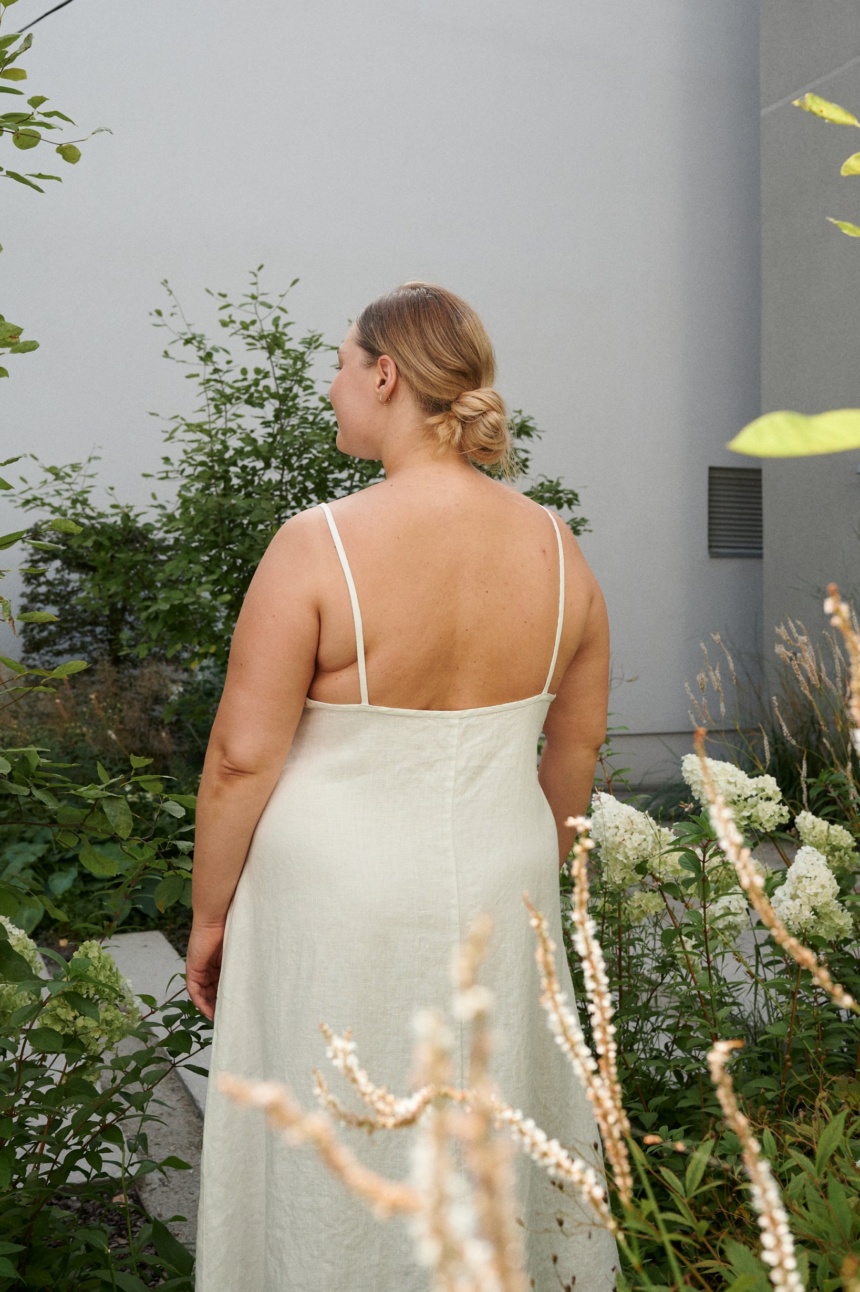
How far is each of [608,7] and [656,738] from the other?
5525mm

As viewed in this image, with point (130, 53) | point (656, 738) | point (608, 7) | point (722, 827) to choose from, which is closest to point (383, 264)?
point (130, 53)

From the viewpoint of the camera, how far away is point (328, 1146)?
1.15ft

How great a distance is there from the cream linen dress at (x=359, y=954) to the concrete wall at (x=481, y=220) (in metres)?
5.89

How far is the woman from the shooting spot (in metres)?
1.67

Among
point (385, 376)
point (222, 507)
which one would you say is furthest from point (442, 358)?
point (222, 507)

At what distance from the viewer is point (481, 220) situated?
8.43m

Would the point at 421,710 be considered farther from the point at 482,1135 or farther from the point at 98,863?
the point at 482,1135

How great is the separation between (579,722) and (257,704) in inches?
25.3

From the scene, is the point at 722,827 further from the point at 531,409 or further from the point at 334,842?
the point at 531,409

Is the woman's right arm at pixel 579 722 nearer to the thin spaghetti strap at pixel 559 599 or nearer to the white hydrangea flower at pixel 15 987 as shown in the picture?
the thin spaghetti strap at pixel 559 599

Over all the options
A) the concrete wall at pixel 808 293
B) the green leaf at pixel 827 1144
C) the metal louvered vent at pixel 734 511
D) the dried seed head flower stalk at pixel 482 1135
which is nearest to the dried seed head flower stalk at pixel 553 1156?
the dried seed head flower stalk at pixel 482 1135

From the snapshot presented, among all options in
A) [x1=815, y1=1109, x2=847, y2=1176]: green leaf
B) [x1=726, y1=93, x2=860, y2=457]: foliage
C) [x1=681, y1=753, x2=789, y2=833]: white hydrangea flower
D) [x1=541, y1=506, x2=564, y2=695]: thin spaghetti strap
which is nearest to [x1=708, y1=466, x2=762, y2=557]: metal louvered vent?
[x1=681, y1=753, x2=789, y2=833]: white hydrangea flower

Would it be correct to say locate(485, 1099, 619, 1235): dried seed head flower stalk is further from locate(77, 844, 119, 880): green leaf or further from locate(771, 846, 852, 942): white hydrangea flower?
locate(771, 846, 852, 942): white hydrangea flower

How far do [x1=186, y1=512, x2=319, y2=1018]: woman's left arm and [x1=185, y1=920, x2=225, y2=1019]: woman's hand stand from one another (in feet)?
0.28
